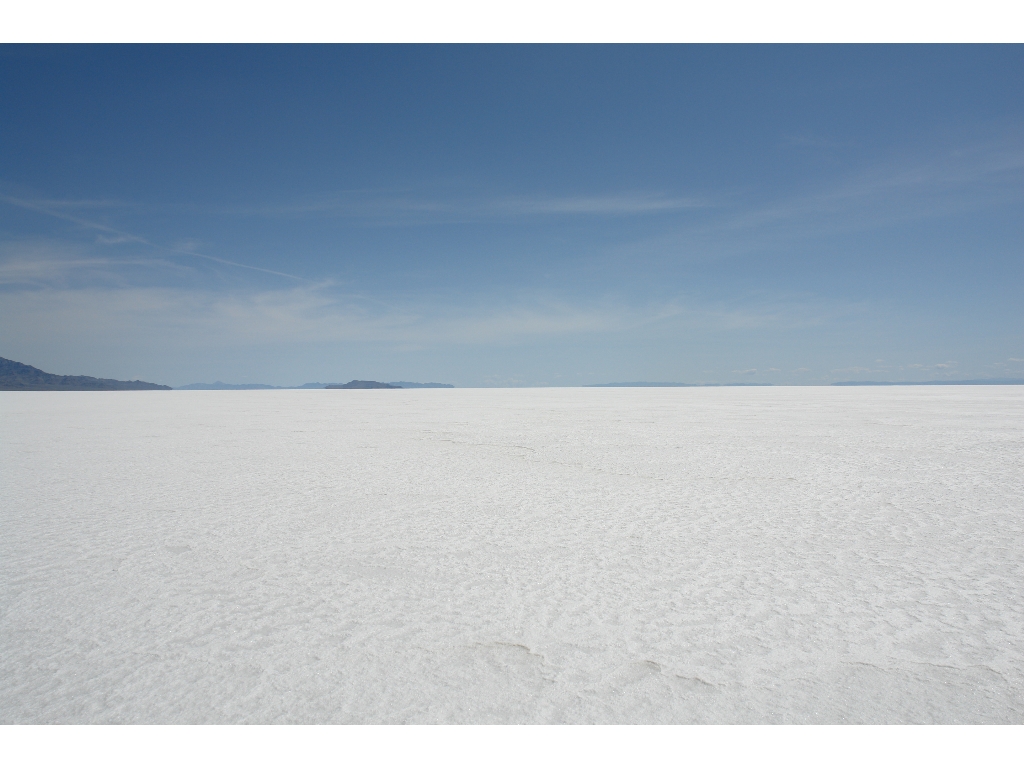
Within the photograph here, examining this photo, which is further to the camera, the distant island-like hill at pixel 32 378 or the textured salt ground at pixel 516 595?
the distant island-like hill at pixel 32 378

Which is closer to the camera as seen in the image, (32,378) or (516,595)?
(516,595)

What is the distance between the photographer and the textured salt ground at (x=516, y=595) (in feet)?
6.68

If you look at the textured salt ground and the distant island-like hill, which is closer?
the textured salt ground

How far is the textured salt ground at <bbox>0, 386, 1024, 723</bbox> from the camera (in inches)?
80.1

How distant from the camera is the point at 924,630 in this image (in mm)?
2492

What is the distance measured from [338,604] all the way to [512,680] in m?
1.10

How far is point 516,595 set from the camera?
2.91m

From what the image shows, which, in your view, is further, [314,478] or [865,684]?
[314,478]

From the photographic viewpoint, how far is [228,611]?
2.74m

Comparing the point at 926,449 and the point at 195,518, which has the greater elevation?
the point at 926,449
